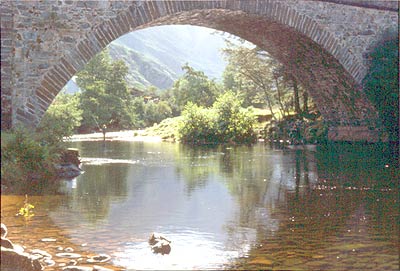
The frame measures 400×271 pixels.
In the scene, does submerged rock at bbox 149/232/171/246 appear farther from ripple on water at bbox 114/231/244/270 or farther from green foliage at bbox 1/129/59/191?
green foliage at bbox 1/129/59/191

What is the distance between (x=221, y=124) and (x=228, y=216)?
61.1ft

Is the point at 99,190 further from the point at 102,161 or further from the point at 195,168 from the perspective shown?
the point at 102,161

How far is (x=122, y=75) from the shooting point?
1944 inches

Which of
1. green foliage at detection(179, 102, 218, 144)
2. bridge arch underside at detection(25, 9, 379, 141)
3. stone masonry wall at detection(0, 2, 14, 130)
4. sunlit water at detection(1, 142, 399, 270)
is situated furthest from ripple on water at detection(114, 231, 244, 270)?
green foliage at detection(179, 102, 218, 144)

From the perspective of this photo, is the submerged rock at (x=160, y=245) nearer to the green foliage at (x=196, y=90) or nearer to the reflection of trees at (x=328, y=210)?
the reflection of trees at (x=328, y=210)

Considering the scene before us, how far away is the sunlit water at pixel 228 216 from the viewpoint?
616 centimetres

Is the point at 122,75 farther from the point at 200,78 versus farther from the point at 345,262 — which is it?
the point at 345,262

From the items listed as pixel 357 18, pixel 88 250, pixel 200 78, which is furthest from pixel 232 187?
pixel 200 78

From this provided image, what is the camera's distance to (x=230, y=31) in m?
20.3

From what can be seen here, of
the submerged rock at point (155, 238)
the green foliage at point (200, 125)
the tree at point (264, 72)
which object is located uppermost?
the tree at point (264, 72)

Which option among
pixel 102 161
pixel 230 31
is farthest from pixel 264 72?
pixel 102 161

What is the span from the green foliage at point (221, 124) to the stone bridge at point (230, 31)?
411 centimetres

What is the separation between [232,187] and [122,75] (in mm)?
38825

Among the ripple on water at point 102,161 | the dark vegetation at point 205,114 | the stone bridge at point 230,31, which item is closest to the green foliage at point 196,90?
the dark vegetation at point 205,114
